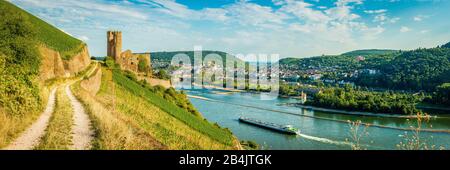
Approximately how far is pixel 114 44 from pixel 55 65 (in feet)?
56.9

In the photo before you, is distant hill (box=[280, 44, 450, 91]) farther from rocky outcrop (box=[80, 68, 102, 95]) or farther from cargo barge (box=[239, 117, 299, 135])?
rocky outcrop (box=[80, 68, 102, 95])

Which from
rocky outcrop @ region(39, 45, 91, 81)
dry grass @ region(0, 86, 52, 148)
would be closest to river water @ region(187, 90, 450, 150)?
rocky outcrop @ region(39, 45, 91, 81)

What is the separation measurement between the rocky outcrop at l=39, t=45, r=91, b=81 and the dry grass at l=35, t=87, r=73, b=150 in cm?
417

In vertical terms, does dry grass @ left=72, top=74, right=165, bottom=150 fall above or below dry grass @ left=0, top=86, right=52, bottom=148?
below

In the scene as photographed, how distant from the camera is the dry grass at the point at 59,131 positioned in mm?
4173

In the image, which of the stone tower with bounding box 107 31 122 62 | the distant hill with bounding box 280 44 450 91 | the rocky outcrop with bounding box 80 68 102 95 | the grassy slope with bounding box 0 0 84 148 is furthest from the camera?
the distant hill with bounding box 280 44 450 91

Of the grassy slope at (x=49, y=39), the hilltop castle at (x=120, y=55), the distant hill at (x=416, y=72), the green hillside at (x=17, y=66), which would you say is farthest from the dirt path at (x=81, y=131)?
the distant hill at (x=416, y=72)

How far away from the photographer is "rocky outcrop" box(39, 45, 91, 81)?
1190cm

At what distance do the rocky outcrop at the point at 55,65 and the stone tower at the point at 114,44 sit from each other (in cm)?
1234

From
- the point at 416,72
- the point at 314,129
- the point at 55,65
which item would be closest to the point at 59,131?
the point at 55,65

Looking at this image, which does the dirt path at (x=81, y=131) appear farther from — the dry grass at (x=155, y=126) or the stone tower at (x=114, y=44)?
the stone tower at (x=114, y=44)
